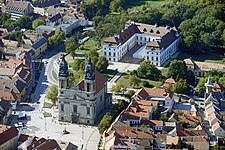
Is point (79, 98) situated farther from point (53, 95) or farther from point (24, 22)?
point (24, 22)

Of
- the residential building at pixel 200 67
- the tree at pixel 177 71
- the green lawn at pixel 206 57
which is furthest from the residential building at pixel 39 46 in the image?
the residential building at pixel 200 67

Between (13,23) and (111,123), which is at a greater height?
(13,23)

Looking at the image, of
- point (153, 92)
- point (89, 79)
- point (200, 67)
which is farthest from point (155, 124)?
point (200, 67)

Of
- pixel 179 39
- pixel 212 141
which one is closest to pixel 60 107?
pixel 212 141

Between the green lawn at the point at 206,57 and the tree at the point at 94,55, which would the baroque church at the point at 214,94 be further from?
the tree at the point at 94,55

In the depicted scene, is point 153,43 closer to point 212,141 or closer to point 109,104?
point 109,104

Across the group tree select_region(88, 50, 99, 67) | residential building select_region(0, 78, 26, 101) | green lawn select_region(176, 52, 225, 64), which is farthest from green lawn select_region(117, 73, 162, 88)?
residential building select_region(0, 78, 26, 101)
